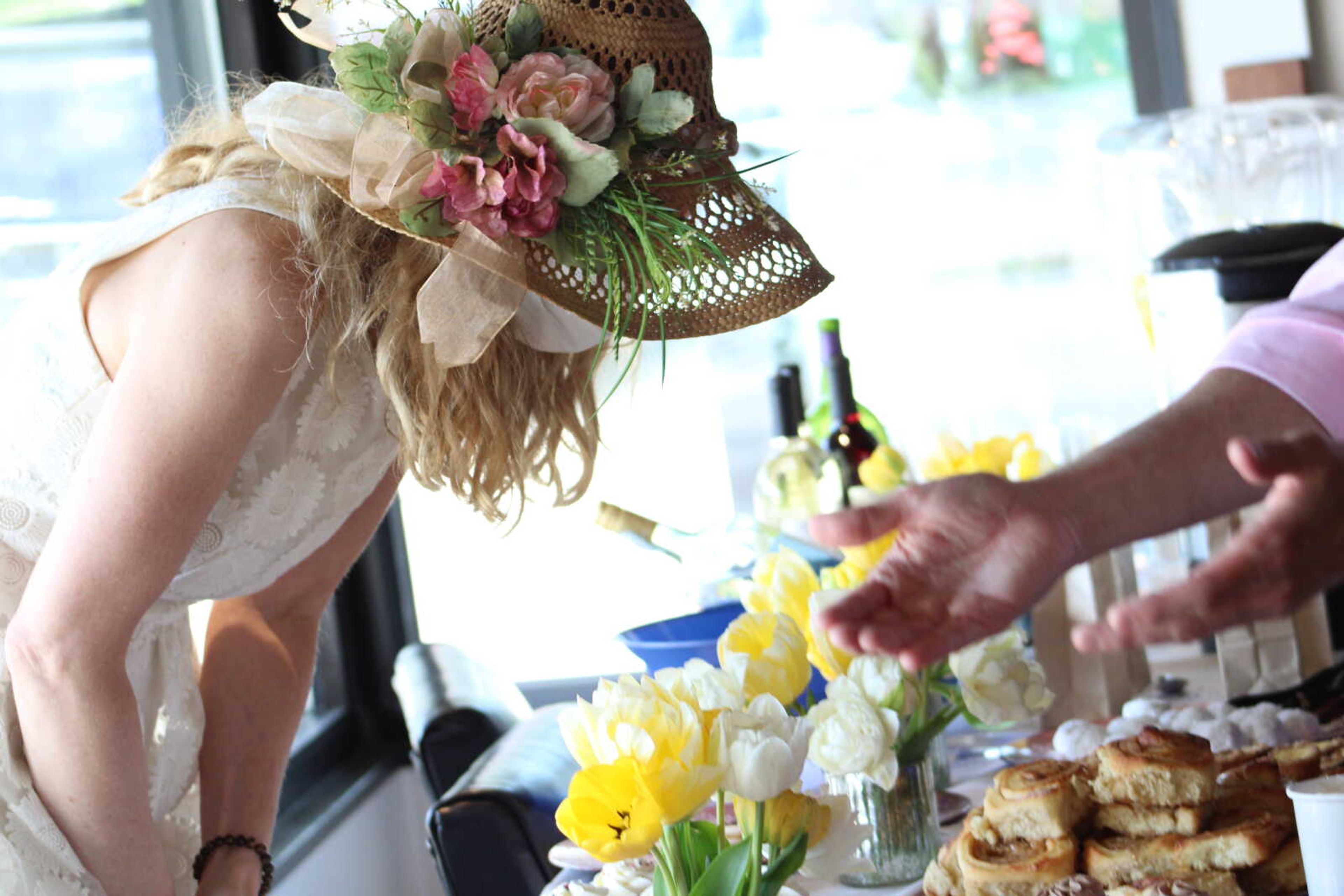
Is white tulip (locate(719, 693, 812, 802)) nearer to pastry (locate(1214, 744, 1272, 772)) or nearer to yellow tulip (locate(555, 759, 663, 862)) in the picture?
yellow tulip (locate(555, 759, 663, 862))

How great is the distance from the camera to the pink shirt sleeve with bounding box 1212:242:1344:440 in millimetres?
941

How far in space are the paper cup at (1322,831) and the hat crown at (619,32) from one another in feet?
2.38

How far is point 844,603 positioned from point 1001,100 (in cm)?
230

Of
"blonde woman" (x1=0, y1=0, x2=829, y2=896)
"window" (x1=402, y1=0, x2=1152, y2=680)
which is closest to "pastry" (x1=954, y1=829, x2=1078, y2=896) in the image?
"blonde woman" (x1=0, y1=0, x2=829, y2=896)

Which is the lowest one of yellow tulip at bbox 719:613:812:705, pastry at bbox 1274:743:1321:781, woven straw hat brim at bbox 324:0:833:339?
pastry at bbox 1274:743:1321:781

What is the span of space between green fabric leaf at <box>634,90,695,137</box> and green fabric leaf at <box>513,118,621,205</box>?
5cm

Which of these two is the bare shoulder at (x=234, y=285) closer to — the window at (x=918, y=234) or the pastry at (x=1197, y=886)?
the pastry at (x=1197, y=886)

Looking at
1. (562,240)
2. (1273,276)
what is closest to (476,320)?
(562,240)

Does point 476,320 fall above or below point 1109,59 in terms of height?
below

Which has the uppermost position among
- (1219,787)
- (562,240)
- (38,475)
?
(562,240)

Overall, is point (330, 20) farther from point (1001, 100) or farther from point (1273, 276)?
point (1001, 100)

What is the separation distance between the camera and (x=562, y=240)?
1.16 meters

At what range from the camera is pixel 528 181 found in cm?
112

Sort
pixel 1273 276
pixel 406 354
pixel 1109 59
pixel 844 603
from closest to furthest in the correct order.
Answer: pixel 844 603
pixel 406 354
pixel 1273 276
pixel 1109 59
